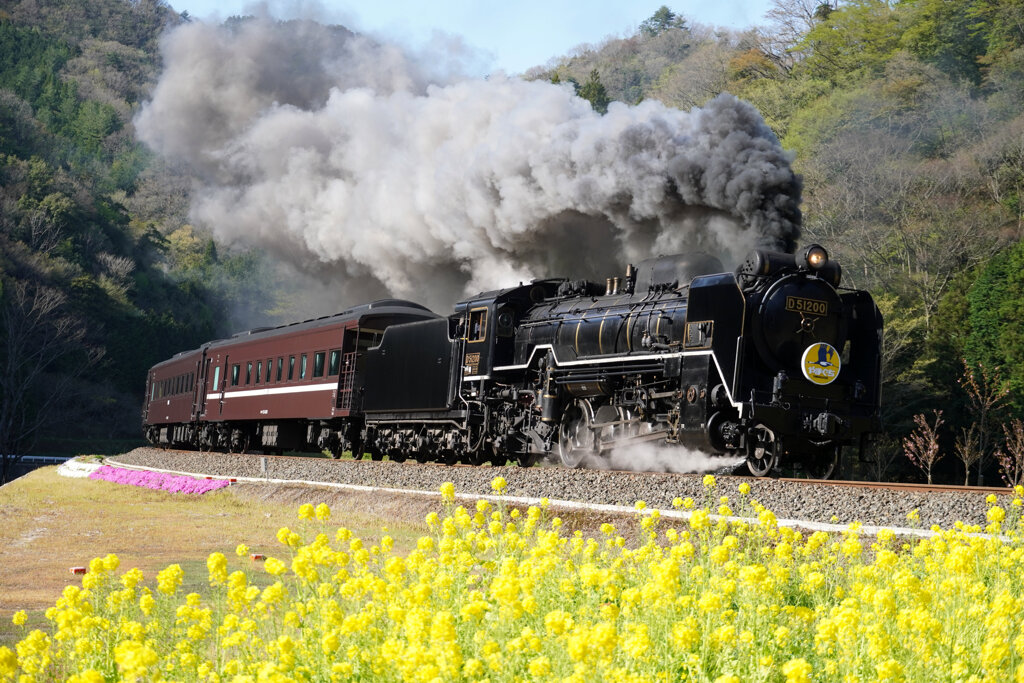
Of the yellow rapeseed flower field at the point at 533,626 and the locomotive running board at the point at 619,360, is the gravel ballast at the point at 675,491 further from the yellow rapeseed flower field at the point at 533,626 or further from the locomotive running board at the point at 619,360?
the yellow rapeseed flower field at the point at 533,626

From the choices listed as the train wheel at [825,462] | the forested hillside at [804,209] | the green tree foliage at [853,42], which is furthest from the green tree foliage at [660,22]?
the train wheel at [825,462]

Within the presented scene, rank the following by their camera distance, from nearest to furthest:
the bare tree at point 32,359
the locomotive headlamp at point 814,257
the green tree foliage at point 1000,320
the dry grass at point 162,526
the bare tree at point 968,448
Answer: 1. the dry grass at point 162,526
2. the locomotive headlamp at point 814,257
3. the bare tree at point 968,448
4. the green tree foliage at point 1000,320
5. the bare tree at point 32,359

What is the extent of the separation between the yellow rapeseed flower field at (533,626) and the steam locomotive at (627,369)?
7.57 meters

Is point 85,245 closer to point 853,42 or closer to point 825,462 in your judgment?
point 853,42

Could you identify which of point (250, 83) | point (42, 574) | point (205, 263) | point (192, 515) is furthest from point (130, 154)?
point (42, 574)

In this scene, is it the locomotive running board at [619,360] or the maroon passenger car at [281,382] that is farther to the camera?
the maroon passenger car at [281,382]

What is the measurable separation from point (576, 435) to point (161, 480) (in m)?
9.52

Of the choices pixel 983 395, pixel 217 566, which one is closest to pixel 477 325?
pixel 983 395

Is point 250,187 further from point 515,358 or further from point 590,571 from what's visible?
point 590,571

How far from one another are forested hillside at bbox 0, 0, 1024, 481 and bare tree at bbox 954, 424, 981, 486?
0.11 meters

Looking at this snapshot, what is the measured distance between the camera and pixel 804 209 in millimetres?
37781

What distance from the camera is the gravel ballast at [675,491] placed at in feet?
35.1

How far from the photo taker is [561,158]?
2369 centimetres

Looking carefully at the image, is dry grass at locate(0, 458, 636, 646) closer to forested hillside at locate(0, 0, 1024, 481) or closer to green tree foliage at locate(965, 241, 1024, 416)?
forested hillside at locate(0, 0, 1024, 481)
